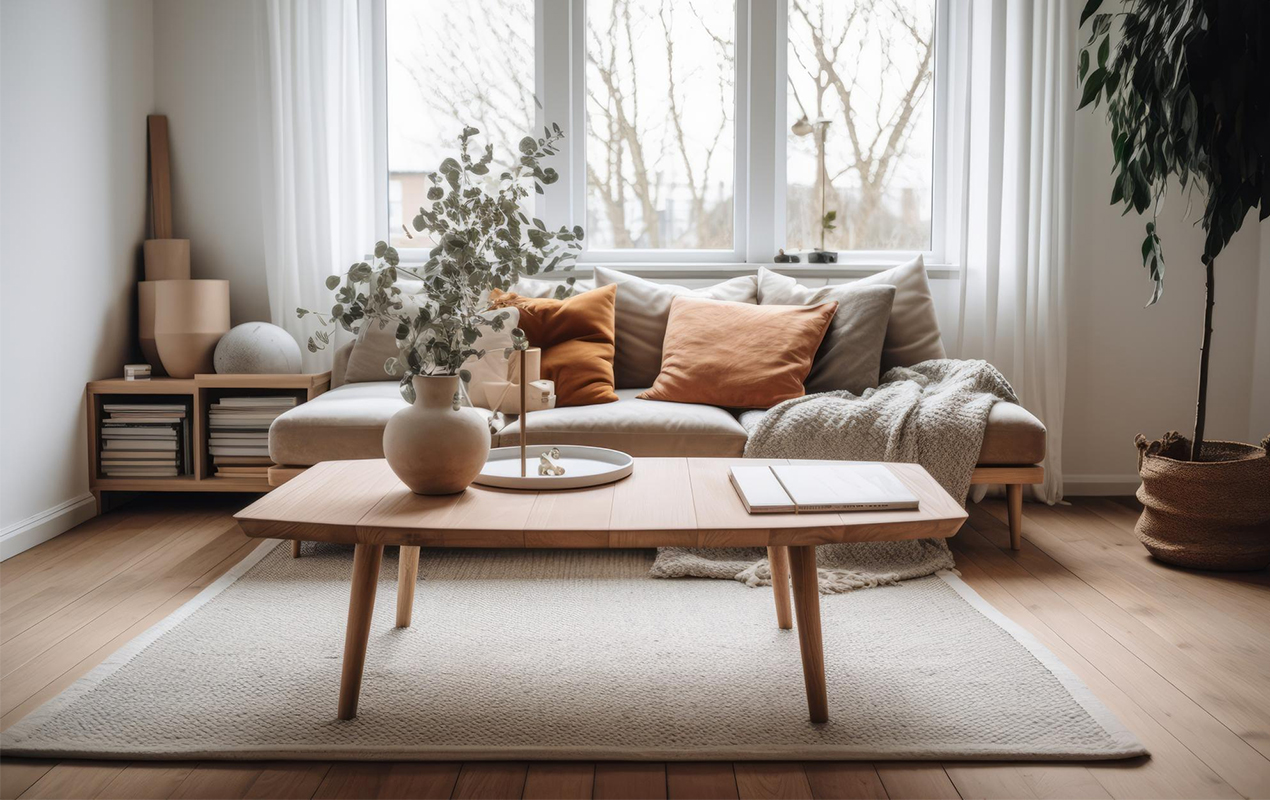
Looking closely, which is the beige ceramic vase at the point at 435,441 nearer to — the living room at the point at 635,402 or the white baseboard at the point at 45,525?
the living room at the point at 635,402

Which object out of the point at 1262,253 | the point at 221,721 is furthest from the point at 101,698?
the point at 1262,253

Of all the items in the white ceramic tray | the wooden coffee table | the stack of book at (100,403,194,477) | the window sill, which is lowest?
the stack of book at (100,403,194,477)

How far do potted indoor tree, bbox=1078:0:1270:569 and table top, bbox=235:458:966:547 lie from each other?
1351 mm

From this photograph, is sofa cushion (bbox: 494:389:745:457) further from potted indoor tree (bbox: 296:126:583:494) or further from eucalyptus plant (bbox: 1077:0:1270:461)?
eucalyptus plant (bbox: 1077:0:1270:461)

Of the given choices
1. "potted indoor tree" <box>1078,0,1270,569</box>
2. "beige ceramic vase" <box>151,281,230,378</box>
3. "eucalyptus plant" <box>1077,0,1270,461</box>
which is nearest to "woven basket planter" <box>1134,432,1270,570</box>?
"potted indoor tree" <box>1078,0,1270,569</box>

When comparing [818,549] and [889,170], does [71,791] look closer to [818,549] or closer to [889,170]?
[818,549]

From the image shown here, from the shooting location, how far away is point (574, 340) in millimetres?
3268

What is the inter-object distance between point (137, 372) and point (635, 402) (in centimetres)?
188

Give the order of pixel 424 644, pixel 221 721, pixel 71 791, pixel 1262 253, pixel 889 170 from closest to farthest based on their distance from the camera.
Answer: pixel 71 791 < pixel 221 721 < pixel 424 644 < pixel 1262 253 < pixel 889 170

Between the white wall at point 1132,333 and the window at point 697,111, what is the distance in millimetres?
616

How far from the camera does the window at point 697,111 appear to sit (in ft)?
13.1

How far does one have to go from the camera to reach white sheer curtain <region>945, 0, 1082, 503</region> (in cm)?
359

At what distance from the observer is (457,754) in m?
1.64

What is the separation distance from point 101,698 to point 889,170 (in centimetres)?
346
